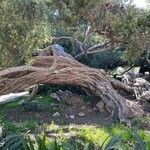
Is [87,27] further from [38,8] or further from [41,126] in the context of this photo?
[38,8]

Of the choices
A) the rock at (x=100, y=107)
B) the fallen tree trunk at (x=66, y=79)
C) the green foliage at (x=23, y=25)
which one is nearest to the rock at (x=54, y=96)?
the fallen tree trunk at (x=66, y=79)

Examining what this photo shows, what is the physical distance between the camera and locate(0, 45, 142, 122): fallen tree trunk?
37.5ft

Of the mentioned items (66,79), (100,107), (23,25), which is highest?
(23,25)

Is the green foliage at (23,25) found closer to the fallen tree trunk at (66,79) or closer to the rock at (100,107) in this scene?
the fallen tree trunk at (66,79)

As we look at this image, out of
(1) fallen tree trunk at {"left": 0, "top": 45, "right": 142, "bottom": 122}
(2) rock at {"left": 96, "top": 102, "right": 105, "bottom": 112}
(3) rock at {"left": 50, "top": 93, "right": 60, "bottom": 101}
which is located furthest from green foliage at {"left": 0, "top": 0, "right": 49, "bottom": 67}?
(3) rock at {"left": 50, "top": 93, "right": 60, "bottom": 101}

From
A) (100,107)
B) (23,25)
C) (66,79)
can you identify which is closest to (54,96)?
(66,79)

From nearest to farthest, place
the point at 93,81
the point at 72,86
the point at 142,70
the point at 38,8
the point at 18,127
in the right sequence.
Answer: the point at 38,8 < the point at 18,127 < the point at 93,81 < the point at 72,86 < the point at 142,70

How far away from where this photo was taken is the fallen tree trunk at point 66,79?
37.5 ft

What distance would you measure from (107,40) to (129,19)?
5.23 ft

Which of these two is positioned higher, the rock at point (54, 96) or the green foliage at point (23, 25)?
the green foliage at point (23, 25)

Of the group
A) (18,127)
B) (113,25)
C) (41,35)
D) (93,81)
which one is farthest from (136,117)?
(41,35)

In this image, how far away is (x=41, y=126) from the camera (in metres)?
10.3

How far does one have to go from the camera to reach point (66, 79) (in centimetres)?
1249

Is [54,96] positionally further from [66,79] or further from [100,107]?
[100,107]
